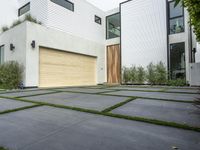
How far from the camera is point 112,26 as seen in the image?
13258mm

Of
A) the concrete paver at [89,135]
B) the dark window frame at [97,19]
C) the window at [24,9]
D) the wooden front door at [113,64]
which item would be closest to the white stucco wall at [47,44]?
the wooden front door at [113,64]

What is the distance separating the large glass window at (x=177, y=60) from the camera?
910cm

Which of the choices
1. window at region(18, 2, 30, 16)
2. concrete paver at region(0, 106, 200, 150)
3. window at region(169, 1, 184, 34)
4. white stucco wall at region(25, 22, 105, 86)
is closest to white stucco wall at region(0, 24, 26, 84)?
white stucco wall at region(25, 22, 105, 86)

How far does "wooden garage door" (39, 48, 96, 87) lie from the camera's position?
27.3 ft

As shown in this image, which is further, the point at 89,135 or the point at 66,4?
the point at 66,4

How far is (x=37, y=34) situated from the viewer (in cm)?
791

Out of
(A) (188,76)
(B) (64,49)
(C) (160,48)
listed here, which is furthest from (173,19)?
(B) (64,49)

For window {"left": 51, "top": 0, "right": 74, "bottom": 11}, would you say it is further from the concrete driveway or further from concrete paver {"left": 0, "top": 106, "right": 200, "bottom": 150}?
concrete paver {"left": 0, "top": 106, "right": 200, "bottom": 150}

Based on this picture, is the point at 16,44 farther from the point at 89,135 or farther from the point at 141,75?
the point at 89,135

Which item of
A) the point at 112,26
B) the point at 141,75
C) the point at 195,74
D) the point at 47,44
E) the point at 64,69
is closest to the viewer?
the point at 195,74

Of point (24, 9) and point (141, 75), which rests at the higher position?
point (24, 9)

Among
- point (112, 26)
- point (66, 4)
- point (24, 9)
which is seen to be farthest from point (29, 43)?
point (112, 26)

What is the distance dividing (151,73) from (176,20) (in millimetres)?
3697

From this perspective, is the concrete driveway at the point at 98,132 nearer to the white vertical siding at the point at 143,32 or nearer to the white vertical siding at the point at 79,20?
the white vertical siding at the point at 79,20
